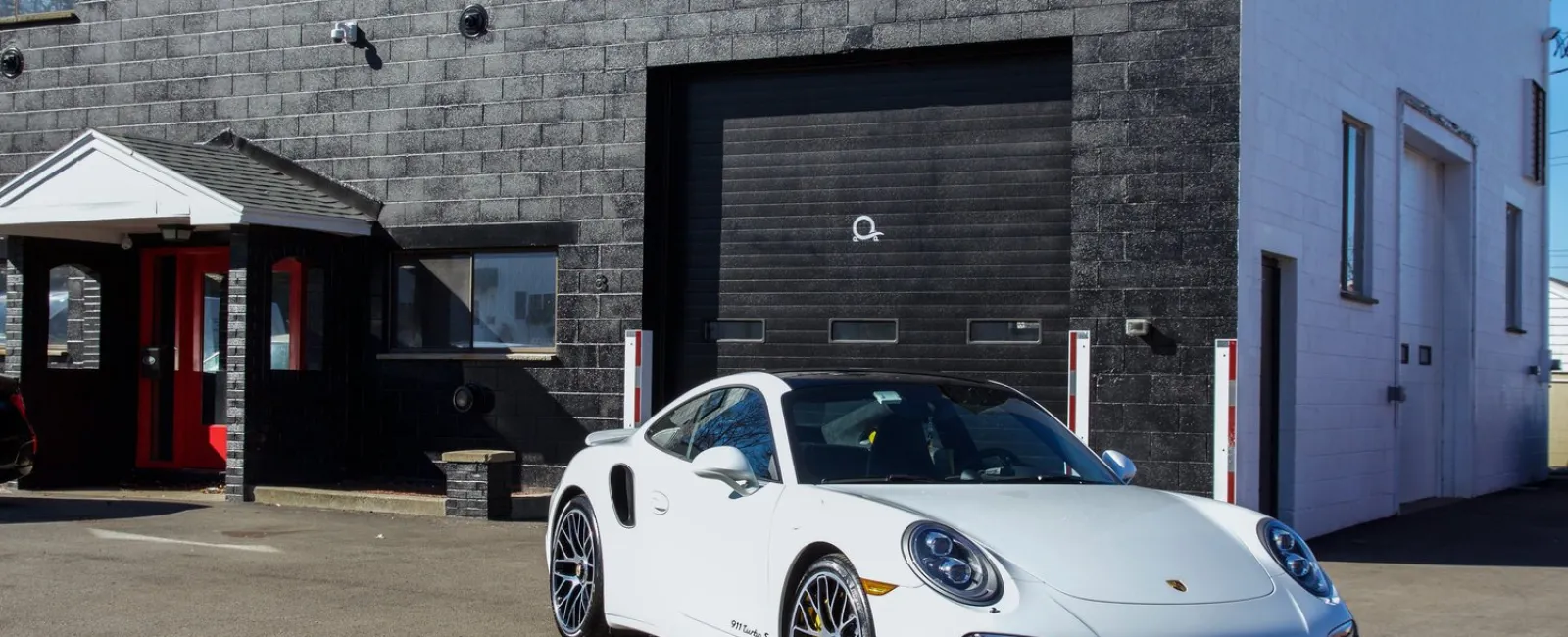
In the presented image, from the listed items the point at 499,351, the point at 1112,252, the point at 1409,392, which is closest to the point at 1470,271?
the point at 1409,392

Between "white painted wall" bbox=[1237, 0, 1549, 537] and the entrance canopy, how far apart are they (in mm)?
8189

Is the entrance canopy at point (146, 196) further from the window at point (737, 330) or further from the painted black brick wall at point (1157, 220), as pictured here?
the painted black brick wall at point (1157, 220)

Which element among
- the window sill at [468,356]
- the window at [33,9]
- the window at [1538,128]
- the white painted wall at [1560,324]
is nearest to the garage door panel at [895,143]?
the window sill at [468,356]

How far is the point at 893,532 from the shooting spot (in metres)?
5.36

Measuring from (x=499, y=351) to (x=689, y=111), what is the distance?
9.60 feet

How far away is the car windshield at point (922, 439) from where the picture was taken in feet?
20.4

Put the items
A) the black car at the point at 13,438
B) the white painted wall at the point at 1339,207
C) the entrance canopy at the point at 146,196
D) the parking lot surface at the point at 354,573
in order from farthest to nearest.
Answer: the entrance canopy at the point at 146,196, the black car at the point at 13,438, the white painted wall at the point at 1339,207, the parking lot surface at the point at 354,573

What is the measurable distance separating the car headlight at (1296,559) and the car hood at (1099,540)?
14cm

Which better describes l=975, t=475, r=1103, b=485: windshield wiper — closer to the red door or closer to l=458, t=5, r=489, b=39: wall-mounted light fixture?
l=458, t=5, r=489, b=39: wall-mounted light fixture

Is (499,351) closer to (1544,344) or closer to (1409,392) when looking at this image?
(1409,392)

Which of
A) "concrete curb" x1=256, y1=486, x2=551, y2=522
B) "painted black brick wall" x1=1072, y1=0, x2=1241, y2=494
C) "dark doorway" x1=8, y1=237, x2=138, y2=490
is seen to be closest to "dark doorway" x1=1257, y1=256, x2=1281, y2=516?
"painted black brick wall" x1=1072, y1=0, x2=1241, y2=494

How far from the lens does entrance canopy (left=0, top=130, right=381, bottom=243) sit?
13.4 meters

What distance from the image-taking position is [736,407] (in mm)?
6805

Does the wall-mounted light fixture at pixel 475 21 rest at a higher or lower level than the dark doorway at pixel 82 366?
higher
